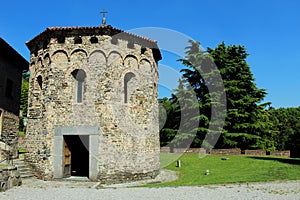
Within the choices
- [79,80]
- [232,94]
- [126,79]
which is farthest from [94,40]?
[232,94]

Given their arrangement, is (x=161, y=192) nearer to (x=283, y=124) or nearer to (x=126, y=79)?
(x=126, y=79)

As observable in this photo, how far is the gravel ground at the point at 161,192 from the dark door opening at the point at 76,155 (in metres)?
1.82

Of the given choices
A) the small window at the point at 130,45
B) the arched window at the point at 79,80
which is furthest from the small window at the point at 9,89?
the small window at the point at 130,45

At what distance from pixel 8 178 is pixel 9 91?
8.54m

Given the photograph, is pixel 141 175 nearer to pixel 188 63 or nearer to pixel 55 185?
pixel 55 185

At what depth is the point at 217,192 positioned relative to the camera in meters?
8.85

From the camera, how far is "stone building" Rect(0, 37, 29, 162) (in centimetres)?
1506

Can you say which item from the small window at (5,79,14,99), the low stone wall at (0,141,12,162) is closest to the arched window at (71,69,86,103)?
the low stone wall at (0,141,12,162)

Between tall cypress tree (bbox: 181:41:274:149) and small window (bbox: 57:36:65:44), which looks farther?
tall cypress tree (bbox: 181:41:274:149)

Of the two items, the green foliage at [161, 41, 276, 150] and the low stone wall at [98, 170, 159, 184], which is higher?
the green foliage at [161, 41, 276, 150]

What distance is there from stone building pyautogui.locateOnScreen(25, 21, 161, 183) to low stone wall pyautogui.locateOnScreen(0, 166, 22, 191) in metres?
1.88

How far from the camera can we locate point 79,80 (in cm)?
1254

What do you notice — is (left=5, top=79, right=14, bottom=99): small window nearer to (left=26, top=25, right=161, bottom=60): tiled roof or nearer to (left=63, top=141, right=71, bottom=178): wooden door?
(left=26, top=25, right=161, bottom=60): tiled roof

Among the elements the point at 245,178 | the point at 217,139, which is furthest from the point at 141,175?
the point at 217,139
